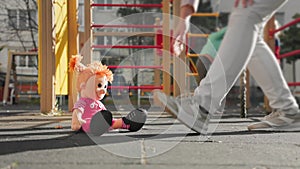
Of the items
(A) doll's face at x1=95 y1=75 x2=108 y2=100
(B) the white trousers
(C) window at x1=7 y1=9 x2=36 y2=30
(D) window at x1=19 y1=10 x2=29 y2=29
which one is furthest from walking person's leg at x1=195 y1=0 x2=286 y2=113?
(D) window at x1=19 y1=10 x2=29 y2=29

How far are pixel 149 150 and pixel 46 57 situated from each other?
258 cm

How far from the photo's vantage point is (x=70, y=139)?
7.54 ft

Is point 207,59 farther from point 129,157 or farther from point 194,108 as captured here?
point 129,157

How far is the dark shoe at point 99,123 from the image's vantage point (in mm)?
2387

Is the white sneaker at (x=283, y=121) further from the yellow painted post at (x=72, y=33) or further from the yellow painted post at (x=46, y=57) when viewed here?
the yellow painted post at (x=72, y=33)

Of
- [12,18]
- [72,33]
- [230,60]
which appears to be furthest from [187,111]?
[12,18]

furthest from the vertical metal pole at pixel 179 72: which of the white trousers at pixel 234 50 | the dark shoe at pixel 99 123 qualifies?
the white trousers at pixel 234 50

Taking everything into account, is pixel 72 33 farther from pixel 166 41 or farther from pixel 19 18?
pixel 19 18

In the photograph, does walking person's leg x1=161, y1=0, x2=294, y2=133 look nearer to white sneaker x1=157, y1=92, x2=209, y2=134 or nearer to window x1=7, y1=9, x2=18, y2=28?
white sneaker x1=157, y1=92, x2=209, y2=134

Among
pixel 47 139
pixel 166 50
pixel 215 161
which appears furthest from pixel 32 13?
pixel 215 161

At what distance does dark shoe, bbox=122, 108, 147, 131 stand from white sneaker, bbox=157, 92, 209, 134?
33cm

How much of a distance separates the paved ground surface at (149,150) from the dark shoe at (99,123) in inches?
1.5

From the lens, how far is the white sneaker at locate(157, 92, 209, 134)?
222 cm

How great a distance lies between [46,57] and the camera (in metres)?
4.29
